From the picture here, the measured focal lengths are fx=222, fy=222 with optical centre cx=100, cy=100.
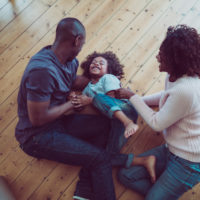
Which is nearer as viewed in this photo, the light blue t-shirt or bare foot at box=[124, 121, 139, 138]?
bare foot at box=[124, 121, 139, 138]

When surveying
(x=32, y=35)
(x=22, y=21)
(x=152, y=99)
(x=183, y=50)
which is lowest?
(x=152, y=99)

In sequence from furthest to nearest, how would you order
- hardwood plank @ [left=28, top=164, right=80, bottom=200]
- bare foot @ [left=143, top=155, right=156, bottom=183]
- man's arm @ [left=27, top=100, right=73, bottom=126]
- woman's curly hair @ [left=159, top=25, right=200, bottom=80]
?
hardwood plank @ [left=28, top=164, right=80, bottom=200] → bare foot @ [left=143, top=155, right=156, bottom=183] → man's arm @ [left=27, top=100, right=73, bottom=126] → woman's curly hair @ [left=159, top=25, right=200, bottom=80]

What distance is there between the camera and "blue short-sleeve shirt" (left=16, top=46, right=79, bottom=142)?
1.17 metres

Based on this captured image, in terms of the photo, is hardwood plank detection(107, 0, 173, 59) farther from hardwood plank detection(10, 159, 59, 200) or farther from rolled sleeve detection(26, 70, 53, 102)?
hardwood plank detection(10, 159, 59, 200)

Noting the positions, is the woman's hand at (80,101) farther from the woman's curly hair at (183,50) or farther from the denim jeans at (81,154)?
the woman's curly hair at (183,50)

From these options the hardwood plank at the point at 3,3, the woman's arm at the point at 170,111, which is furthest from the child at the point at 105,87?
the hardwood plank at the point at 3,3

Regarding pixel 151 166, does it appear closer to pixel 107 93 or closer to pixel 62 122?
pixel 107 93

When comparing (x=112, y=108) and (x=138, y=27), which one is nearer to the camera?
(x=112, y=108)

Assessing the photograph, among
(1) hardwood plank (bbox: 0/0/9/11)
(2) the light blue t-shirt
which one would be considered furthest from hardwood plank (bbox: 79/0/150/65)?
(1) hardwood plank (bbox: 0/0/9/11)

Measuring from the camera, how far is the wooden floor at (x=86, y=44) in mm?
1593

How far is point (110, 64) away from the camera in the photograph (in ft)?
5.61

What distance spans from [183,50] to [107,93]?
1.93 feet

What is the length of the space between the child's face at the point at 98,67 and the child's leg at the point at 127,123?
1.28 ft

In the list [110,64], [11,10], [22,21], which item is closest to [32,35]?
[22,21]
